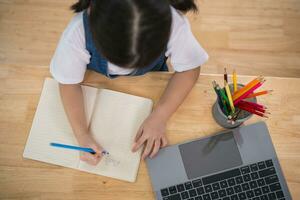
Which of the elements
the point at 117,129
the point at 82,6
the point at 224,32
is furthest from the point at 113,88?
the point at 224,32

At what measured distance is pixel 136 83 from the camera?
753 millimetres

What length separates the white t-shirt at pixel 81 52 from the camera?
0.67 metres

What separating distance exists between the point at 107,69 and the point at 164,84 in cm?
→ 15

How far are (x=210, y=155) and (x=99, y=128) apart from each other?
269mm

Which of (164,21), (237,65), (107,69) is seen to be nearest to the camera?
(164,21)

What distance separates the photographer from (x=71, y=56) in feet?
2.24

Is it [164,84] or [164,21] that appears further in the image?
[164,84]

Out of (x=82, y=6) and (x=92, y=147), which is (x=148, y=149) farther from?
(x=82, y=6)

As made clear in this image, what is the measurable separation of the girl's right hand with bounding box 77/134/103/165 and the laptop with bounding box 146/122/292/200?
11cm

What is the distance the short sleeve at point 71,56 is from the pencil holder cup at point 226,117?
327 millimetres

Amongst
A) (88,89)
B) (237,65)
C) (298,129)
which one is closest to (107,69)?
(88,89)

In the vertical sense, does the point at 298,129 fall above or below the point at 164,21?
below

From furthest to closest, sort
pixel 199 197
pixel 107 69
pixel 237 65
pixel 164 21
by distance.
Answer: pixel 237 65 < pixel 107 69 < pixel 199 197 < pixel 164 21

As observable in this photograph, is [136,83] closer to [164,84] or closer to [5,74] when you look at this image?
[164,84]
